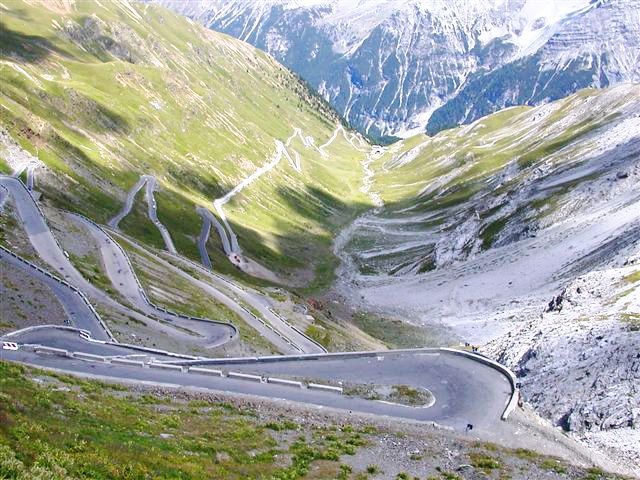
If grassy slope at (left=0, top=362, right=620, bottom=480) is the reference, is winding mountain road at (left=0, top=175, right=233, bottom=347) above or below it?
below

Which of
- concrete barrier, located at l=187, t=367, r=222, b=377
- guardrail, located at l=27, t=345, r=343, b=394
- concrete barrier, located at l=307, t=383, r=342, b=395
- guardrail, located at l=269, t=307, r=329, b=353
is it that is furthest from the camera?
guardrail, located at l=269, t=307, r=329, b=353

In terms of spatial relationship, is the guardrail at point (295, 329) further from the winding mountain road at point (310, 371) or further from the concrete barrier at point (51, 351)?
the concrete barrier at point (51, 351)

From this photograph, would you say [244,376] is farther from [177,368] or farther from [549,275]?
[549,275]

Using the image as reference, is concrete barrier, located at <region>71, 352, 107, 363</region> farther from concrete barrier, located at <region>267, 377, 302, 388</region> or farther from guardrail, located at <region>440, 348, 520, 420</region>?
guardrail, located at <region>440, 348, 520, 420</region>

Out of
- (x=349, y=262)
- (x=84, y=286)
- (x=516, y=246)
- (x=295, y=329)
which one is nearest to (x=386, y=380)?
(x=295, y=329)

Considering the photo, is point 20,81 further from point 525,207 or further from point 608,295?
point 608,295

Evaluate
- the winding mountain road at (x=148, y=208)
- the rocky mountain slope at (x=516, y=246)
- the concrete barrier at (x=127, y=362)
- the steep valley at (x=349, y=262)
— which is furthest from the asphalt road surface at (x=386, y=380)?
the winding mountain road at (x=148, y=208)

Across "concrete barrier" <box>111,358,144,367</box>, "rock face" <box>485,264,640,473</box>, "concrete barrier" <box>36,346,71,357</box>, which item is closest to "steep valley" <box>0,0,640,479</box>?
"rock face" <box>485,264,640,473</box>

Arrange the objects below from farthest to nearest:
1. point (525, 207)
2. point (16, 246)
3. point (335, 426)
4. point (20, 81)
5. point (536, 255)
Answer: point (20, 81) < point (525, 207) < point (536, 255) < point (16, 246) < point (335, 426)

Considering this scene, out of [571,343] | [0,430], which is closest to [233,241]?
[571,343]

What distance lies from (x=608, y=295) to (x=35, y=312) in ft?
197

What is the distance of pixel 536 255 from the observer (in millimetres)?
114250

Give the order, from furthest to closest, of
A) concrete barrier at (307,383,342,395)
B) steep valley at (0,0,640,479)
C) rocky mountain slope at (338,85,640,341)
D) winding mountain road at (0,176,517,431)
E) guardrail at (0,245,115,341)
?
rocky mountain slope at (338,85,640,341) → guardrail at (0,245,115,341) → steep valley at (0,0,640,479) → concrete barrier at (307,383,342,395) → winding mountain road at (0,176,517,431)

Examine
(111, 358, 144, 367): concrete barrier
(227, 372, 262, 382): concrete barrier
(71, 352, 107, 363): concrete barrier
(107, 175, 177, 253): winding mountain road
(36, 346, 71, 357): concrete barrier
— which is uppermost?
(227, 372, 262, 382): concrete barrier
